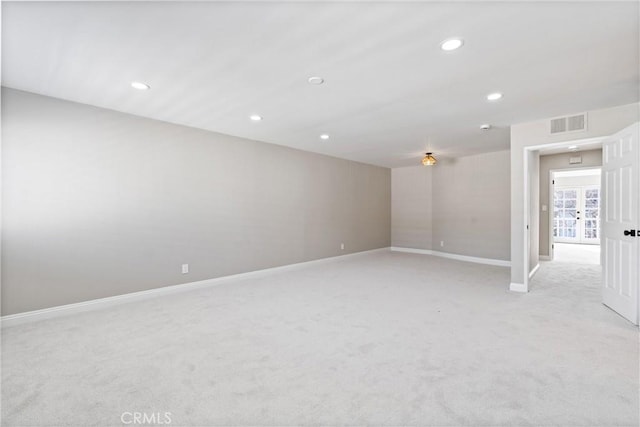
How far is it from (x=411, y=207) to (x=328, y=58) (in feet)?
21.0

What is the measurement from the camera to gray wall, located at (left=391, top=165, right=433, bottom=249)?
311 inches

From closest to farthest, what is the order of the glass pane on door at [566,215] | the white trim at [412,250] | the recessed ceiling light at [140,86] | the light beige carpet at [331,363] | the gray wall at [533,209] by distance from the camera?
the light beige carpet at [331,363], the recessed ceiling light at [140,86], the gray wall at [533,209], the white trim at [412,250], the glass pane on door at [566,215]

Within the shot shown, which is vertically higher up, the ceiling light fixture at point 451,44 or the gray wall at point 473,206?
the ceiling light fixture at point 451,44

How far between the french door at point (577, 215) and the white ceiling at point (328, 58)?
27.5 feet

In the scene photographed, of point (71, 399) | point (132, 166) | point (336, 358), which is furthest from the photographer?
point (132, 166)

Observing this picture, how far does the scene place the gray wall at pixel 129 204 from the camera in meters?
3.12

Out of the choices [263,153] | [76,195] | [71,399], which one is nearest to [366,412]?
[71,399]

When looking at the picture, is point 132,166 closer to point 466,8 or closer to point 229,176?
point 229,176

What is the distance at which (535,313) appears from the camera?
10.9ft

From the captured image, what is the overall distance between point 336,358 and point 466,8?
2677 mm

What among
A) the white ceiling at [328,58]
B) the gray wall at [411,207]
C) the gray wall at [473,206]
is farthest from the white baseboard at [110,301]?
the gray wall at [473,206]

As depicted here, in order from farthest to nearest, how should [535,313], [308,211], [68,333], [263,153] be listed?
1. [308,211]
2. [263,153]
3. [535,313]
4. [68,333]

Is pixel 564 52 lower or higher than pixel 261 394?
higher

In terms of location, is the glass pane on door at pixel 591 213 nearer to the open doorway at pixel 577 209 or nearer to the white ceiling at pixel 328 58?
the open doorway at pixel 577 209
